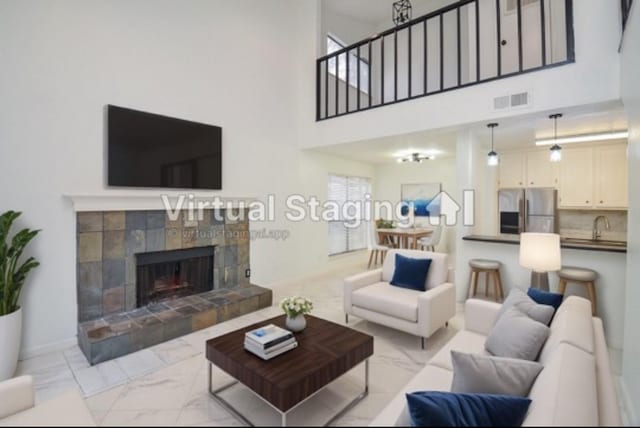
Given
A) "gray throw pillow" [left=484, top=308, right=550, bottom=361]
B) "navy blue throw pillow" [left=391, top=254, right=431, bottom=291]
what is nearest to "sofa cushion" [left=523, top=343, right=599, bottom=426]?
"gray throw pillow" [left=484, top=308, right=550, bottom=361]

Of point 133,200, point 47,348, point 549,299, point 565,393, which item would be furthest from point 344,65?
point 565,393

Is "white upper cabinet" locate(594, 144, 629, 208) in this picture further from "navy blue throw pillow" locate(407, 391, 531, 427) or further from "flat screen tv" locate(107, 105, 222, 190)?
"flat screen tv" locate(107, 105, 222, 190)

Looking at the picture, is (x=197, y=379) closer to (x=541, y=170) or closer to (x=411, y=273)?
(x=411, y=273)

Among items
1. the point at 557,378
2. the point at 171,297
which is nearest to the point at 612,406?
the point at 557,378

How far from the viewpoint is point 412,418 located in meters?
0.81

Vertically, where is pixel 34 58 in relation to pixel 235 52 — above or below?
below

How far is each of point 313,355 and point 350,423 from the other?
58cm

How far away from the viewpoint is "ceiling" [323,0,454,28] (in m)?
5.85

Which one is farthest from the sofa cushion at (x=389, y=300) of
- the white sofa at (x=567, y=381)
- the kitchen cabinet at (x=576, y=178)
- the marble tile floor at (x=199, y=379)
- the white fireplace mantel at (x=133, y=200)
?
the kitchen cabinet at (x=576, y=178)

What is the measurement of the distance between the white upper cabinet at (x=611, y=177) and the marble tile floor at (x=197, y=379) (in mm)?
3321

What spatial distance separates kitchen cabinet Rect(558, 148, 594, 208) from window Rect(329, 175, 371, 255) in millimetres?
3601

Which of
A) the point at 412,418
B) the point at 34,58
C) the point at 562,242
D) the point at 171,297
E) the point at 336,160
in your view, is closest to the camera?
the point at 412,418

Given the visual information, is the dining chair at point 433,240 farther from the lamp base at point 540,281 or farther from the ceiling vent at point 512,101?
the ceiling vent at point 512,101

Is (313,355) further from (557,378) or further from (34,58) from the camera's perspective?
(34,58)
